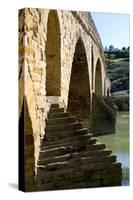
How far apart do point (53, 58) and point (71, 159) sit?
87cm

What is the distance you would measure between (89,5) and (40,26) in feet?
1.60

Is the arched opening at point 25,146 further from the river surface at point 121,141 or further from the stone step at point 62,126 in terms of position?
the river surface at point 121,141

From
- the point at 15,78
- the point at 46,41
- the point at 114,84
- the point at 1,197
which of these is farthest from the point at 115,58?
the point at 1,197

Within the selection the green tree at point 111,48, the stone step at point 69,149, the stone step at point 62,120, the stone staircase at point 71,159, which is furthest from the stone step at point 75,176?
the green tree at point 111,48

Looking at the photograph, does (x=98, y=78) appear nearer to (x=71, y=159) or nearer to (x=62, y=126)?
(x=62, y=126)

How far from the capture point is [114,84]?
5766 millimetres

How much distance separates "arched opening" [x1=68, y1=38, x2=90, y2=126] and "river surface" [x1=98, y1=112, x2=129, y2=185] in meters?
0.27

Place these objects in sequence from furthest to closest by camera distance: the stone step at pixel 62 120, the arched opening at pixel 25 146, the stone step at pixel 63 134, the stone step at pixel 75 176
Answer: the stone step at pixel 62 120
the stone step at pixel 63 134
the stone step at pixel 75 176
the arched opening at pixel 25 146

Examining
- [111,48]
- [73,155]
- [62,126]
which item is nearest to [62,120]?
[62,126]

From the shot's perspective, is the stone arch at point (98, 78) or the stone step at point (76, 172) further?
the stone arch at point (98, 78)

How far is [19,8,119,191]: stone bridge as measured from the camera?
523 centimetres

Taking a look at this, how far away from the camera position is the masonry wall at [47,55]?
17.1ft

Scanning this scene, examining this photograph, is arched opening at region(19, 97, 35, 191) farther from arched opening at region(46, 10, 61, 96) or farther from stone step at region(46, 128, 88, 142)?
arched opening at region(46, 10, 61, 96)

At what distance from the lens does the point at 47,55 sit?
576 centimetres
